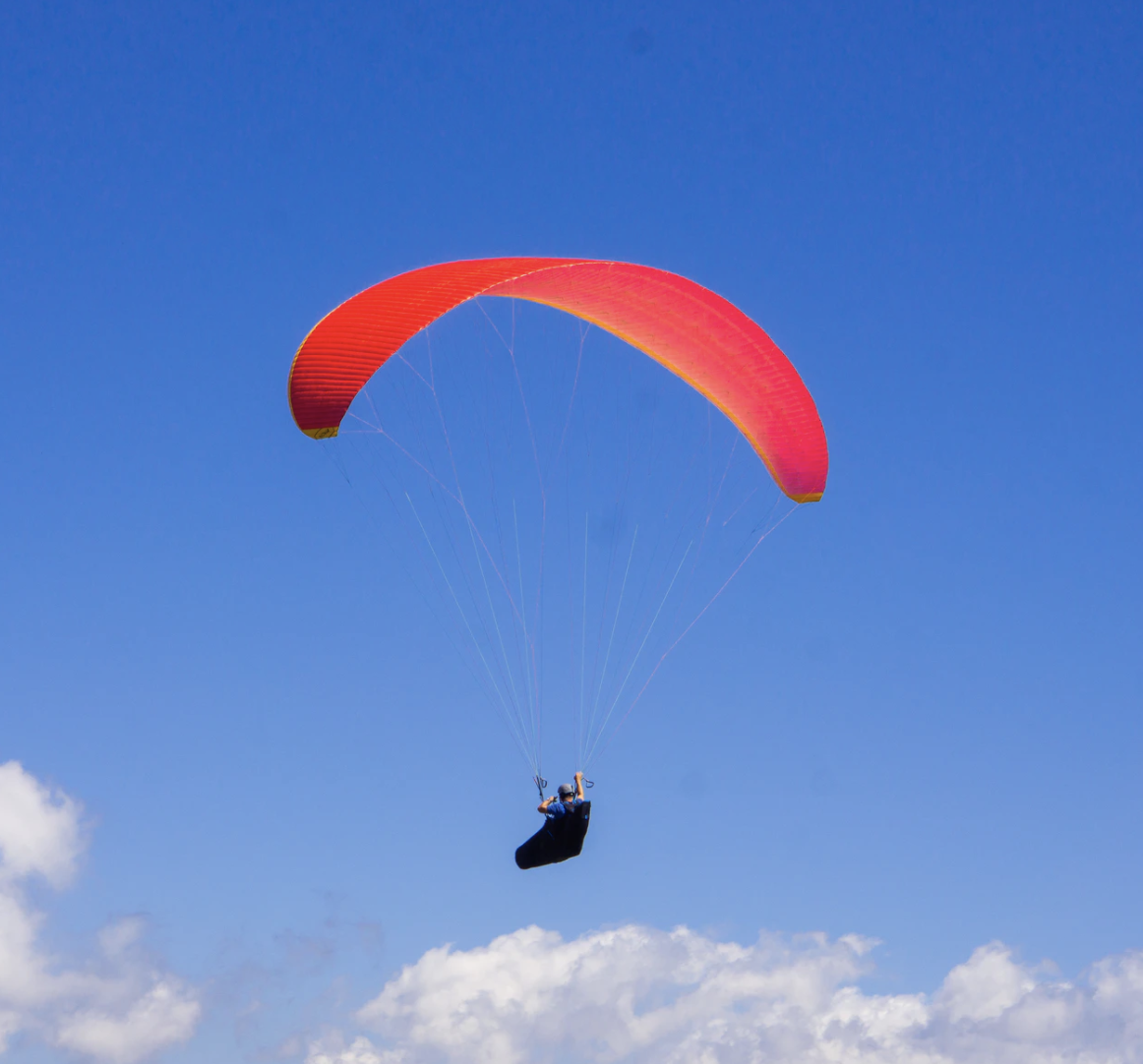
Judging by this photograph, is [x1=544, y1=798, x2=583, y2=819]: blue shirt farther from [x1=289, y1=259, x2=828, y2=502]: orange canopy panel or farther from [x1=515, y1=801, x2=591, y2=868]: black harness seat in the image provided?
[x1=289, y1=259, x2=828, y2=502]: orange canopy panel

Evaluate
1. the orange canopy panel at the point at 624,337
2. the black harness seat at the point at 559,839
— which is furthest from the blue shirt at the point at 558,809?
the orange canopy panel at the point at 624,337

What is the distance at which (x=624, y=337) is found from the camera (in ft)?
93.1

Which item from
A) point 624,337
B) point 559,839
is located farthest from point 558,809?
point 624,337

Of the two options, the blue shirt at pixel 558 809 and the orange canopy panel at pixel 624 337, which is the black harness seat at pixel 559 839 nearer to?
the blue shirt at pixel 558 809

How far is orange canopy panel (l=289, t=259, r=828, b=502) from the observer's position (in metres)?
25.5

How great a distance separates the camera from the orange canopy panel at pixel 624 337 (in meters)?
25.5

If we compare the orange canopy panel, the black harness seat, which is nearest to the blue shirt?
the black harness seat

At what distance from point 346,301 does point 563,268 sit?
323 cm

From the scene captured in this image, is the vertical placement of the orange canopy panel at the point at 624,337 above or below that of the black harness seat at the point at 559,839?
above

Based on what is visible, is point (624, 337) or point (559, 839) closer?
point (559, 839)

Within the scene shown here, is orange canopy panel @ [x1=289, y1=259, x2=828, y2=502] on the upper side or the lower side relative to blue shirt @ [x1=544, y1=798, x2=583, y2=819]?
upper

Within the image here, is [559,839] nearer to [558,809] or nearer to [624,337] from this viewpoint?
[558,809]

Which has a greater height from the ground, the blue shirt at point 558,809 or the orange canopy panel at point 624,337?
the orange canopy panel at point 624,337

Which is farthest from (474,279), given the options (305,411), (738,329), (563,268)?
(738,329)
